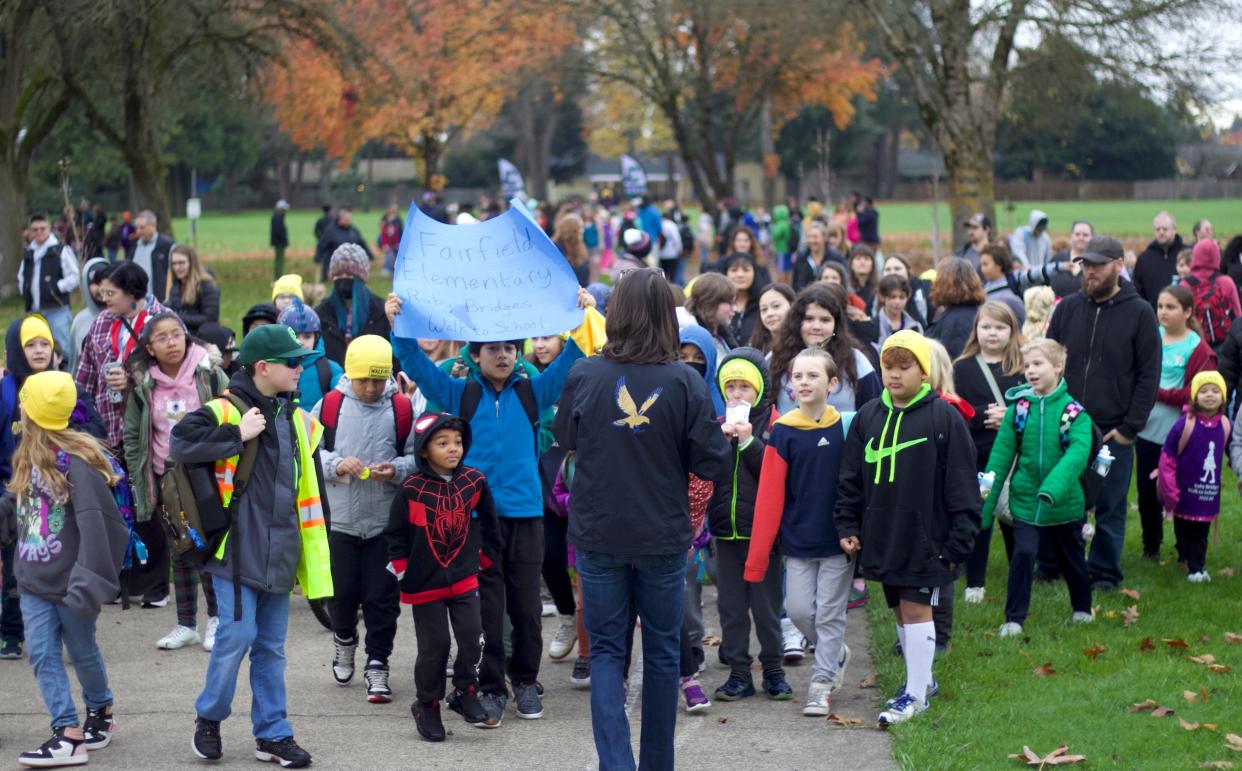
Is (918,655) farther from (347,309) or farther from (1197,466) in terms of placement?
(347,309)

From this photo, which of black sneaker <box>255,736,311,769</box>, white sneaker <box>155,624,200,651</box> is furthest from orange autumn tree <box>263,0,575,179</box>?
black sneaker <box>255,736,311,769</box>

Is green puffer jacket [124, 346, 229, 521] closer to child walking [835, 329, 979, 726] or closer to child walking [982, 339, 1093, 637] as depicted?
child walking [835, 329, 979, 726]

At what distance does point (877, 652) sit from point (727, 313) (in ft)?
7.30

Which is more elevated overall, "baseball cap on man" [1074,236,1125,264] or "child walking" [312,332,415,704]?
"baseball cap on man" [1074,236,1125,264]

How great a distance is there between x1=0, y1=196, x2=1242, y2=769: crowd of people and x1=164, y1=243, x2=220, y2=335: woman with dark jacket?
3.46 ft

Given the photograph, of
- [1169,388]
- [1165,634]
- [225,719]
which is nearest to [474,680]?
[225,719]

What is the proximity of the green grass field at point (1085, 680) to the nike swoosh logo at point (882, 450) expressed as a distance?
121cm

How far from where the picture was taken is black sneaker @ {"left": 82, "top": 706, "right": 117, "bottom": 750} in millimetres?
6410

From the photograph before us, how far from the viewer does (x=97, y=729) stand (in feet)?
21.1

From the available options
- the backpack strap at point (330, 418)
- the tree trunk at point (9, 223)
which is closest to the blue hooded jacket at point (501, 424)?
the backpack strap at point (330, 418)

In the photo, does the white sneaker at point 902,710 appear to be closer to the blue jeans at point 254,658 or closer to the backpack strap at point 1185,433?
the blue jeans at point 254,658

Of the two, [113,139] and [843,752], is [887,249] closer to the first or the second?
[113,139]

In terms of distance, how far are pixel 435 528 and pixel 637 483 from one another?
1452 mm

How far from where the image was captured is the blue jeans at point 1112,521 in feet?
29.3
